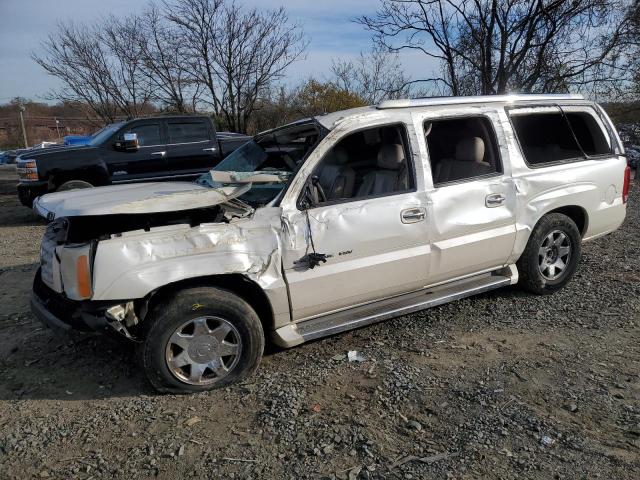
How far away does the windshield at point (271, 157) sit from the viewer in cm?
373

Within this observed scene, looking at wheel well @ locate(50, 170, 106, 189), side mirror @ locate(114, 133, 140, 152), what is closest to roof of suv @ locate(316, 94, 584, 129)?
side mirror @ locate(114, 133, 140, 152)

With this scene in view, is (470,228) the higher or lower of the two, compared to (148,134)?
lower

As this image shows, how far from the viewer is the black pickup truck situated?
8922 mm

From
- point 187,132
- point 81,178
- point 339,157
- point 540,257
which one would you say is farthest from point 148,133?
point 540,257

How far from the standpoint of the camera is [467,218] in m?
4.05

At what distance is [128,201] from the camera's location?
322 cm

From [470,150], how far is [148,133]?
7.29 m

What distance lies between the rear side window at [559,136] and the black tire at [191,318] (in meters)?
3.12

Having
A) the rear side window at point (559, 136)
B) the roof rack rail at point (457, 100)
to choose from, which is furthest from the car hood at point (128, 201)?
the rear side window at point (559, 136)

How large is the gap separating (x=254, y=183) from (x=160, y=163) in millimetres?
6520

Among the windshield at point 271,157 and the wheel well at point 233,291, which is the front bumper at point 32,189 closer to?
the windshield at point 271,157

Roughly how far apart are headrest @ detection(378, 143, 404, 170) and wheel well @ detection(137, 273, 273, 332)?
4.92 ft

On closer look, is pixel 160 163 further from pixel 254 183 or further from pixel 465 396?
pixel 465 396

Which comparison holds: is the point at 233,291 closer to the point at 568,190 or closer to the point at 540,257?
the point at 540,257
